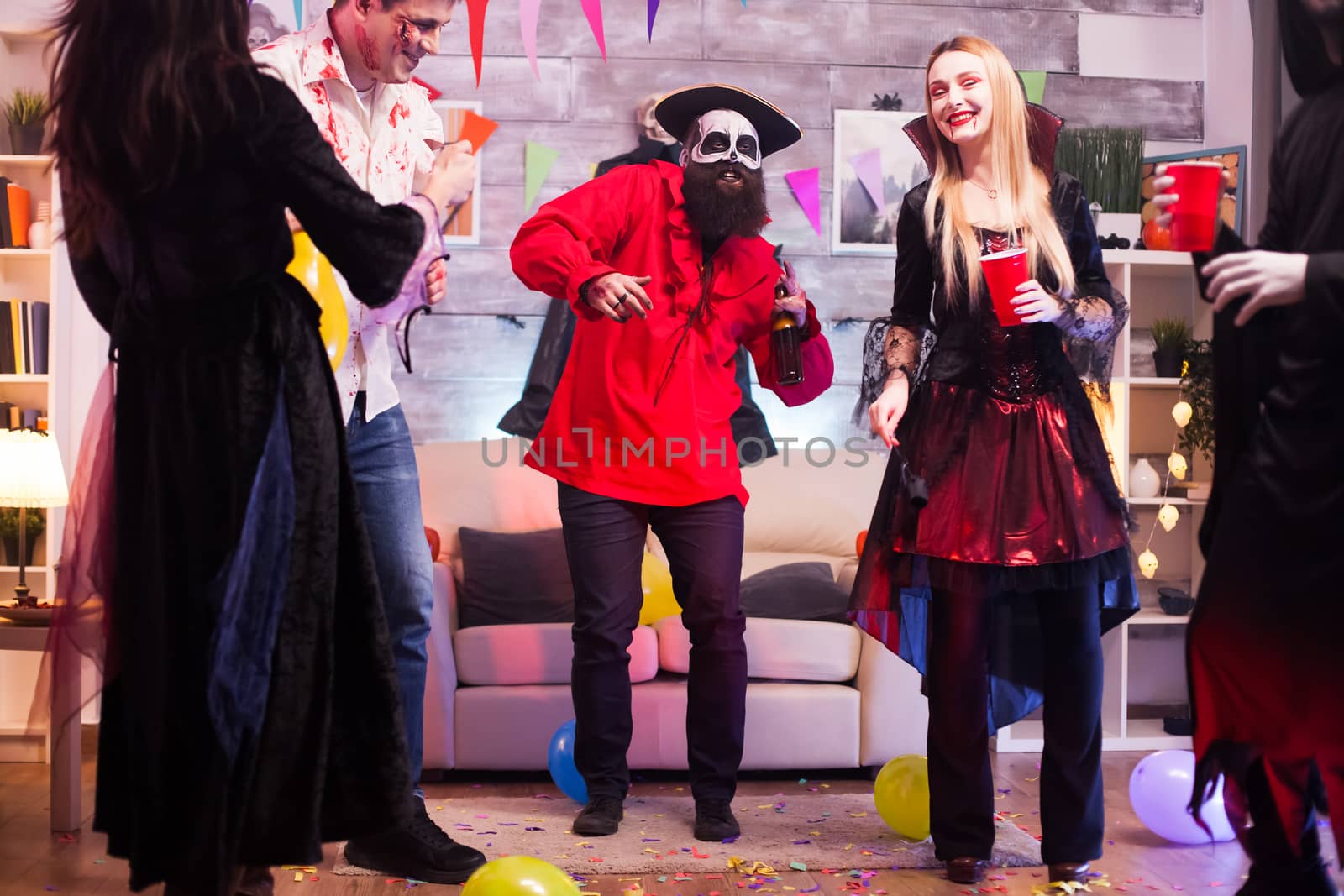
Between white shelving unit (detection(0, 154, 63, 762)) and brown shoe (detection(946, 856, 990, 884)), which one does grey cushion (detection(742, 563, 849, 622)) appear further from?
white shelving unit (detection(0, 154, 63, 762))

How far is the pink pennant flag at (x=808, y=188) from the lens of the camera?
4344mm

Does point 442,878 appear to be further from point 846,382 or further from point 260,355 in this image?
point 846,382

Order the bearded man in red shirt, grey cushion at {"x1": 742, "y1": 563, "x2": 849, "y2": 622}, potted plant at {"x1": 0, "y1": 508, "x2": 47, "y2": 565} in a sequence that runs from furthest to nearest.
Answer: potted plant at {"x1": 0, "y1": 508, "x2": 47, "y2": 565}
grey cushion at {"x1": 742, "y1": 563, "x2": 849, "y2": 622}
the bearded man in red shirt

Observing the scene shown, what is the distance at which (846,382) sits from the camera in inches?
173

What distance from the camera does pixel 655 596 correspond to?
11.6 feet

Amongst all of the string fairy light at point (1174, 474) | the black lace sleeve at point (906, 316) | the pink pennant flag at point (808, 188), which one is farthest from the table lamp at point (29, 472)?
the string fairy light at point (1174, 474)

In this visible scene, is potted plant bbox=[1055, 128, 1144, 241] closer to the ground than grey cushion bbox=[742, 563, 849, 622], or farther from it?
farther from it

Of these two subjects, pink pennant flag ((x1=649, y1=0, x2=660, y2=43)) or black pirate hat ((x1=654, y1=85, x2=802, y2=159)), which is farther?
pink pennant flag ((x1=649, y1=0, x2=660, y2=43))

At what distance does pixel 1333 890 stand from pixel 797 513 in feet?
8.40

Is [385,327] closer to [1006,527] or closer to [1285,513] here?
[1006,527]

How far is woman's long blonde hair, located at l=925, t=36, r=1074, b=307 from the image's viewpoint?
2.22 meters

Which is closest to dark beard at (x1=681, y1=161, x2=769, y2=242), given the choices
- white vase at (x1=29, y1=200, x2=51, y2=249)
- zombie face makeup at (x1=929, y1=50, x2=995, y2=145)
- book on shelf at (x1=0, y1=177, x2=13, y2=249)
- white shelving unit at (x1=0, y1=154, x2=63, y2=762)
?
zombie face makeup at (x1=929, y1=50, x2=995, y2=145)

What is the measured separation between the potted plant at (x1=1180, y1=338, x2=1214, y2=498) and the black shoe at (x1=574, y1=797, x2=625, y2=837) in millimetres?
2196

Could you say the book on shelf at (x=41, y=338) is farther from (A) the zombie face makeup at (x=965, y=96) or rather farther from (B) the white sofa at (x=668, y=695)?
(A) the zombie face makeup at (x=965, y=96)
